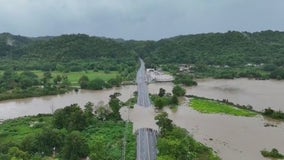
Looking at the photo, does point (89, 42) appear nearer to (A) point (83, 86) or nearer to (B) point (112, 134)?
(A) point (83, 86)

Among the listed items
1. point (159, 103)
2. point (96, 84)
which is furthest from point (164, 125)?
point (96, 84)

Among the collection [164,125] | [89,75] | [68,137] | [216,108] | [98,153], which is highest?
Answer: [89,75]

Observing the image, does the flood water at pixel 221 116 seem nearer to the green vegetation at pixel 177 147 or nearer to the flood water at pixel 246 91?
the flood water at pixel 246 91

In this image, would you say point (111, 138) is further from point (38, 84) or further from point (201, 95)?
point (38, 84)

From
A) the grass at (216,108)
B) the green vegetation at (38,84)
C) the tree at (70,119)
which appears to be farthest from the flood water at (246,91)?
the tree at (70,119)

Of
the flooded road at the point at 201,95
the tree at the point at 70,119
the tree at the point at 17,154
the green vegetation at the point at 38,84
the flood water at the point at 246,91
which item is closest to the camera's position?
the tree at the point at 17,154
